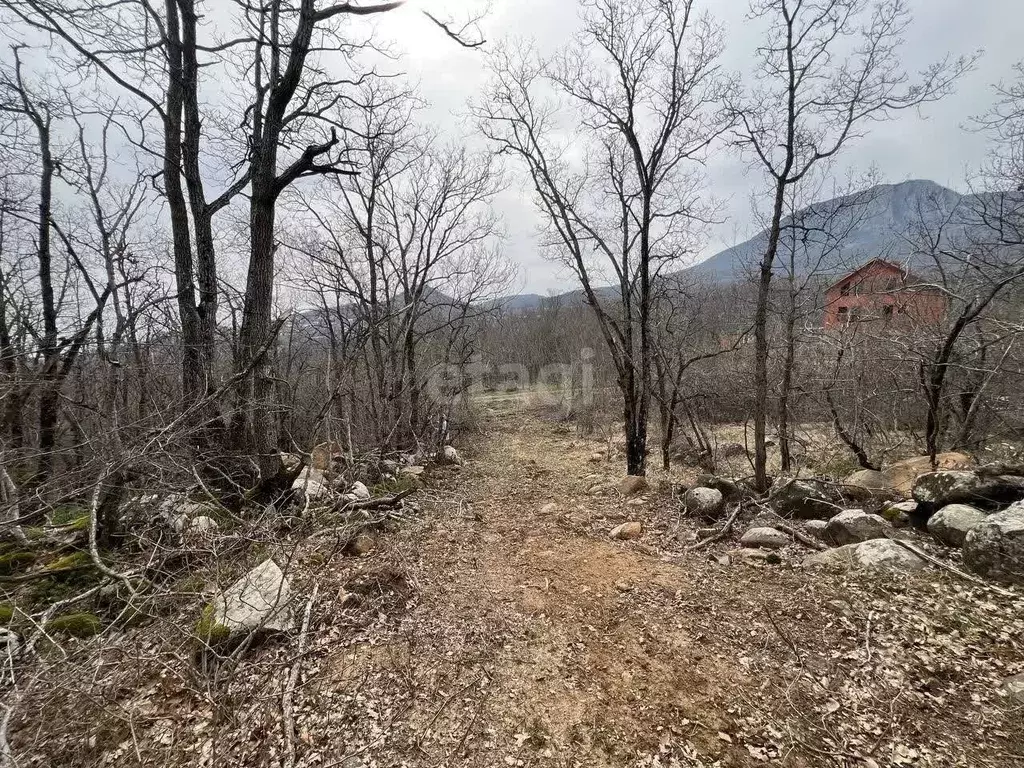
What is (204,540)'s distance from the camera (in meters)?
3.61

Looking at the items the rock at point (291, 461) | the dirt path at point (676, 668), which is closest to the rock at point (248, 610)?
the dirt path at point (676, 668)

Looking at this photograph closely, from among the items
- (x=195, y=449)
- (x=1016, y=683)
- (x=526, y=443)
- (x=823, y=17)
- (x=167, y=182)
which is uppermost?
(x=823, y=17)

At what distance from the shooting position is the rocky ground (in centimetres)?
222

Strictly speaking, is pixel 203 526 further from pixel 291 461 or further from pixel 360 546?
pixel 291 461

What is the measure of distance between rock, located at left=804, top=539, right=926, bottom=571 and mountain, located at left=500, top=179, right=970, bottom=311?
193 inches

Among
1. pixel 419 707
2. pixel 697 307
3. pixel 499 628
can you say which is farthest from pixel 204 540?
Answer: pixel 697 307

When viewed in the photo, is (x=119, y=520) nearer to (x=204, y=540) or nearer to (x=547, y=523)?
(x=204, y=540)

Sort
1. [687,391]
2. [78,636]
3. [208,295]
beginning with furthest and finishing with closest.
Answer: [687,391] < [208,295] < [78,636]

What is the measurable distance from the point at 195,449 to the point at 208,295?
7.97 feet

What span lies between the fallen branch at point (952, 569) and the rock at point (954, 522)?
0.99ft

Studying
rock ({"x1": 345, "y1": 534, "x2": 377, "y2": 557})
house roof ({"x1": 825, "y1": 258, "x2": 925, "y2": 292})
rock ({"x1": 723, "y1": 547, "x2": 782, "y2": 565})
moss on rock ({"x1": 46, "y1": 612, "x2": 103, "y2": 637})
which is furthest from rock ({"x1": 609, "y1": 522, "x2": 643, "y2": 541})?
house roof ({"x1": 825, "y1": 258, "x2": 925, "y2": 292})

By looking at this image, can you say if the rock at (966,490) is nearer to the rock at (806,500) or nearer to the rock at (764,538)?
the rock at (806,500)

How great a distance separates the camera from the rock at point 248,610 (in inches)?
113

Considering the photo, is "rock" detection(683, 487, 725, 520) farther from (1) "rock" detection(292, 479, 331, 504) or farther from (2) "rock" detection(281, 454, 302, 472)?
(2) "rock" detection(281, 454, 302, 472)
